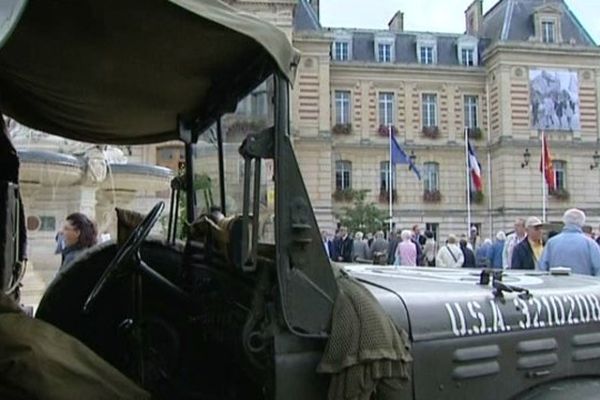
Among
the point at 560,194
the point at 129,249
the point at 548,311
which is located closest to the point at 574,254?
the point at 548,311

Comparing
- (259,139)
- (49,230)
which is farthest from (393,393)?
(49,230)

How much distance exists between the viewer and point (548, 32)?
1959 inches

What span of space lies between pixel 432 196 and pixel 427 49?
1073 centimetres

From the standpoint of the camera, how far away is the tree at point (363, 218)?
41.8 metres

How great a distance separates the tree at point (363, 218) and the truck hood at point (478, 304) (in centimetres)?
3756

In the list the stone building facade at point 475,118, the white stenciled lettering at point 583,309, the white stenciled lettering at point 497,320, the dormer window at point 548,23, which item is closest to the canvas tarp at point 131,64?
the white stenciled lettering at point 497,320

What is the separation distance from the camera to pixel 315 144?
45094 mm

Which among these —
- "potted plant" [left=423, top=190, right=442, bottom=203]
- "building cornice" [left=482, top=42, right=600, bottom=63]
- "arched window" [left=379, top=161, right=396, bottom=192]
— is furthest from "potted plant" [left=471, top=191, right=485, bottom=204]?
"building cornice" [left=482, top=42, right=600, bottom=63]

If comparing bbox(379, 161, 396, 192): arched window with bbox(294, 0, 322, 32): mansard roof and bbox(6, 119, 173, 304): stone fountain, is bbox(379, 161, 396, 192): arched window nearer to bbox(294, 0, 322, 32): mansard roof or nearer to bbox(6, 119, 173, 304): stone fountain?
bbox(294, 0, 322, 32): mansard roof

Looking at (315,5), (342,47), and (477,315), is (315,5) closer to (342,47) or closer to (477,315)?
(342,47)

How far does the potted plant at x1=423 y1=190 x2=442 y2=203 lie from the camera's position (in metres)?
47.9

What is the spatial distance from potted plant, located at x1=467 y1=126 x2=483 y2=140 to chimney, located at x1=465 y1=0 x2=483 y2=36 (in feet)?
29.0

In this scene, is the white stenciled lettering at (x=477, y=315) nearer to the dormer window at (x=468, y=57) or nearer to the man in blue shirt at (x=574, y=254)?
the man in blue shirt at (x=574, y=254)

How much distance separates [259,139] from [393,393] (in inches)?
40.7
